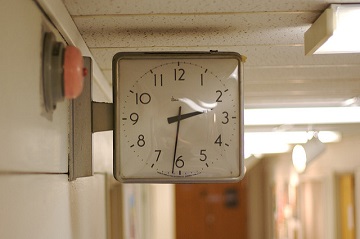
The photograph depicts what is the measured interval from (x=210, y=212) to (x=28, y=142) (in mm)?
12338

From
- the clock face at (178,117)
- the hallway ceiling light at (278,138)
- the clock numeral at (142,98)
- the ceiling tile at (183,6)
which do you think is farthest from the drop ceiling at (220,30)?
the hallway ceiling light at (278,138)

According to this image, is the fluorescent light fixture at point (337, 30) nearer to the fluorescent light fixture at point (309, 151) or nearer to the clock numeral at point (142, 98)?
the clock numeral at point (142, 98)

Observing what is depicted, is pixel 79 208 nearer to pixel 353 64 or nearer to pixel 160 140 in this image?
pixel 160 140

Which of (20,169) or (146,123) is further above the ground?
(146,123)

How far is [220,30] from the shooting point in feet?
6.91

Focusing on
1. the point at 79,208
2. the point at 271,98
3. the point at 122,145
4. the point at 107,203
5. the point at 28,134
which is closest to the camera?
the point at 28,134

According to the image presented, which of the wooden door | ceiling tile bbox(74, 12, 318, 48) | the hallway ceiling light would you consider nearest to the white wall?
ceiling tile bbox(74, 12, 318, 48)

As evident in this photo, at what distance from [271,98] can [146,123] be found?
2.28 metres

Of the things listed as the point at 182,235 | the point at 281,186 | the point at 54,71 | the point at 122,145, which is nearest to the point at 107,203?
the point at 122,145

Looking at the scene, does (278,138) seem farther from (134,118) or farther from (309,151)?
(134,118)

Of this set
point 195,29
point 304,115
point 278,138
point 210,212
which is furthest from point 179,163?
point 210,212

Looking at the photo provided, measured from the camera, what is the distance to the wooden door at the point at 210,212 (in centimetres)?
1321

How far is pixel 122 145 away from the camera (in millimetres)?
1949

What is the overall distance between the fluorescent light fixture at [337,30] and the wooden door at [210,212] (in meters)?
11.4
